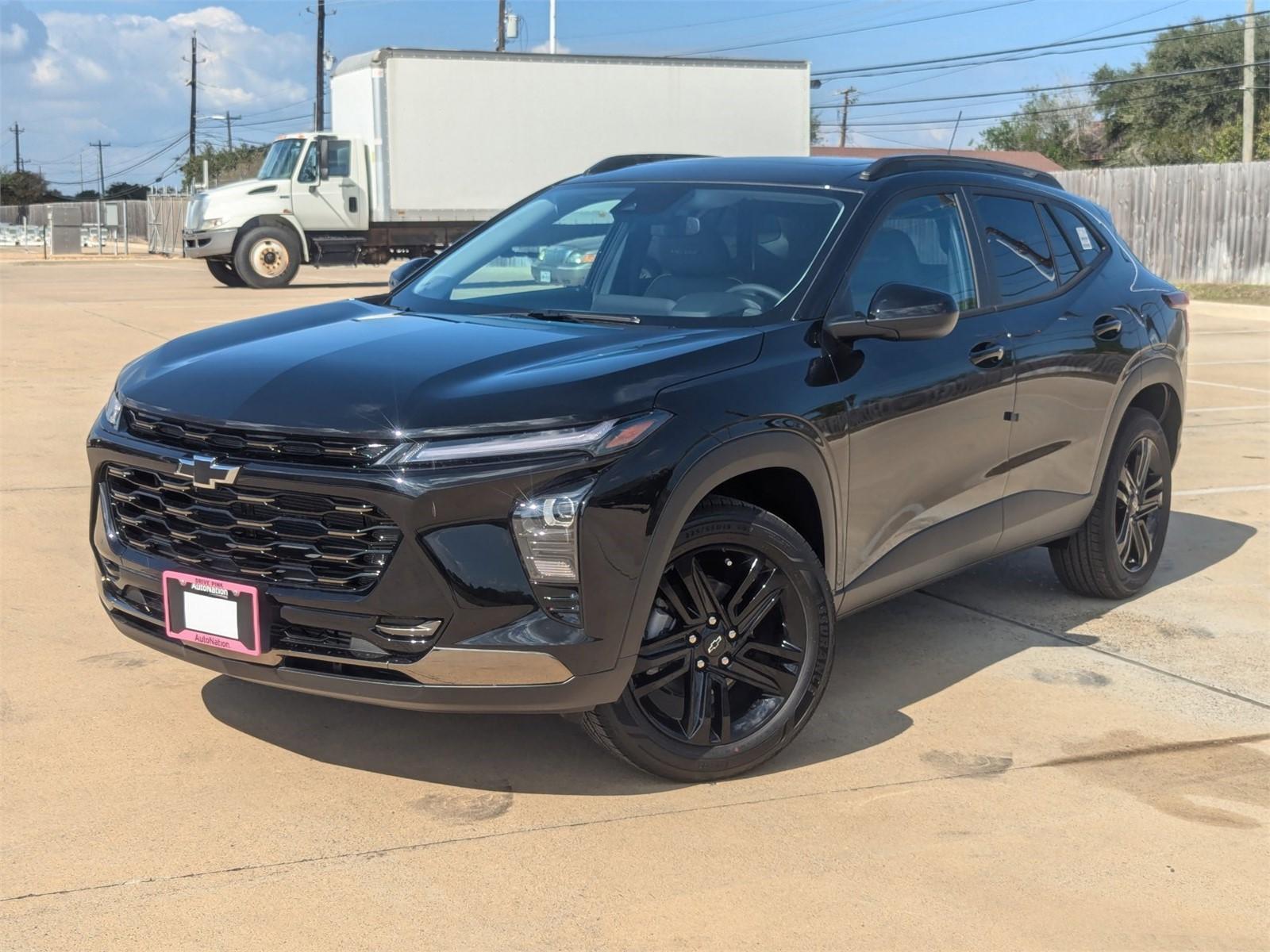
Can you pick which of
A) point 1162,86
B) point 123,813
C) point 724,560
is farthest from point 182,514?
point 1162,86

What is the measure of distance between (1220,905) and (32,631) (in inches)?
164

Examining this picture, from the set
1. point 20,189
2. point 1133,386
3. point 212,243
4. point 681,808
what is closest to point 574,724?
Result: point 681,808

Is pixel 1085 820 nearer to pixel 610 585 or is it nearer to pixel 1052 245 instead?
pixel 610 585

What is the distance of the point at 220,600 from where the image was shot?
12.4ft

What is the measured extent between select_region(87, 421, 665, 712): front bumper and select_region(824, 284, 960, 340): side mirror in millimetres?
1132

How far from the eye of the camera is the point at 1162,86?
5969cm

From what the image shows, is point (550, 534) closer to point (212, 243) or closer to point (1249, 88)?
point (212, 243)

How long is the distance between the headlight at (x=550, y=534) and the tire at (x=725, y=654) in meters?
0.39

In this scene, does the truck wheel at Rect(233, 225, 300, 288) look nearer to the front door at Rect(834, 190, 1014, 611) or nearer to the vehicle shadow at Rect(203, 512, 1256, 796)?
the vehicle shadow at Rect(203, 512, 1256, 796)

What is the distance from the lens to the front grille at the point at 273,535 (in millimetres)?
3615

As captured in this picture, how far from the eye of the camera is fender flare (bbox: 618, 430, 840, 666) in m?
3.74

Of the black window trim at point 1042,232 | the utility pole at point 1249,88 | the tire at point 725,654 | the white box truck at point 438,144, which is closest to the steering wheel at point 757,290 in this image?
the tire at point 725,654

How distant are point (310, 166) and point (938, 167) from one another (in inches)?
Result: 893

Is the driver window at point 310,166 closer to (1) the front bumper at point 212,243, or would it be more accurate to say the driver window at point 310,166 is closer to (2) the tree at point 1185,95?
(1) the front bumper at point 212,243
